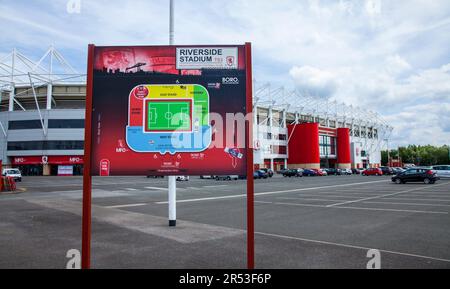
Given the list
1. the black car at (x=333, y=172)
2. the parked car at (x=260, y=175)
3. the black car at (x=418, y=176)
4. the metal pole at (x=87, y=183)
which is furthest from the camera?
the black car at (x=333, y=172)

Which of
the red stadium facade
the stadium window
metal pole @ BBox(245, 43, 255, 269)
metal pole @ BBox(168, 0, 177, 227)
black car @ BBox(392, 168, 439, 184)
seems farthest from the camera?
the red stadium facade

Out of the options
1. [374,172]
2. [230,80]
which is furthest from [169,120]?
[374,172]

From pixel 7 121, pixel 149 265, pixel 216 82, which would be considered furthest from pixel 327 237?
pixel 7 121

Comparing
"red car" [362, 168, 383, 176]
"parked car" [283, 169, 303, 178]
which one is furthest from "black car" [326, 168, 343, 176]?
"parked car" [283, 169, 303, 178]

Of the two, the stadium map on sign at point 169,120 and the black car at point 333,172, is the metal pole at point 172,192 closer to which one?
the stadium map on sign at point 169,120

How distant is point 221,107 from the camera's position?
4883 mm

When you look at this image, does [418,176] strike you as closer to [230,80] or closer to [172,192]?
[172,192]

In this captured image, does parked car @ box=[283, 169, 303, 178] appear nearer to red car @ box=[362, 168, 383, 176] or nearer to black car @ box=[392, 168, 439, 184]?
red car @ box=[362, 168, 383, 176]

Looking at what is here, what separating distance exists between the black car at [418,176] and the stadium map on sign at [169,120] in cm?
2985

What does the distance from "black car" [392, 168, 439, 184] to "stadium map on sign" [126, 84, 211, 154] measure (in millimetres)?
29846

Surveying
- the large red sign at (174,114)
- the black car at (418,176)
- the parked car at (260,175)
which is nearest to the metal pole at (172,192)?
the large red sign at (174,114)

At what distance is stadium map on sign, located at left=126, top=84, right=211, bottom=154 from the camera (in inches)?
191

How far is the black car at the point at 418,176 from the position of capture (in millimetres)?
28375

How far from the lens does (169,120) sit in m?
4.87
